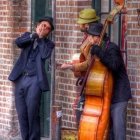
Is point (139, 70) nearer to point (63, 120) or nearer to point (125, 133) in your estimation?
point (125, 133)

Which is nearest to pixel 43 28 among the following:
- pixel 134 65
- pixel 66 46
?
pixel 66 46

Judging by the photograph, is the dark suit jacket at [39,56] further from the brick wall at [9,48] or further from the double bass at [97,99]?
the brick wall at [9,48]

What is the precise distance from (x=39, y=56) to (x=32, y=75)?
269 mm

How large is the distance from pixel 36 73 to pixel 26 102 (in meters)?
0.42

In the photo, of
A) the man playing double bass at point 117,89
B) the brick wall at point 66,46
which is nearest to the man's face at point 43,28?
the brick wall at point 66,46

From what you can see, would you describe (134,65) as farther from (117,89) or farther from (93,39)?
(93,39)

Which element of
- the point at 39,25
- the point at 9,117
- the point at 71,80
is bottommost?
the point at 9,117

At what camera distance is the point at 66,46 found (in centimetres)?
1062

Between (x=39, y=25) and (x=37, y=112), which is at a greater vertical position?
(x=39, y=25)

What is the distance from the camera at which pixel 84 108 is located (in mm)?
9188

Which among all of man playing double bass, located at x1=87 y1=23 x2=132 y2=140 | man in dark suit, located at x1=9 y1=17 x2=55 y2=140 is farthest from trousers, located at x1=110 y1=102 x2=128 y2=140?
man in dark suit, located at x1=9 y1=17 x2=55 y2=140

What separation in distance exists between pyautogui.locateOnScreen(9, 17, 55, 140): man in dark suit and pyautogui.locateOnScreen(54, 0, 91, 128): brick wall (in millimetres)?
425

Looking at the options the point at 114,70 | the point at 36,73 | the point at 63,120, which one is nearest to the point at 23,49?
the point at 36,73

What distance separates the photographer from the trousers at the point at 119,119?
916 centimetres
